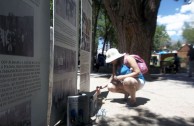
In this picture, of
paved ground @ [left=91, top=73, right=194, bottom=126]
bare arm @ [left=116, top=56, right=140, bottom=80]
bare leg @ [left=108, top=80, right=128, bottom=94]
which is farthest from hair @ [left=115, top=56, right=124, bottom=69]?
paved ground @ [left=91, top=73, right=194, bottom=126]

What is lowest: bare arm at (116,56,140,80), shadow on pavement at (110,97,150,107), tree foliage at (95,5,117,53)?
shadow on pavement at (110,97,150,107)

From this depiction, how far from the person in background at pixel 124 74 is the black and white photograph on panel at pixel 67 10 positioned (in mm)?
1213

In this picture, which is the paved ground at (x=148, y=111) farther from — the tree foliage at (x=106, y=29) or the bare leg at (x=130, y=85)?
the tree foliage at (x=106, y=29)

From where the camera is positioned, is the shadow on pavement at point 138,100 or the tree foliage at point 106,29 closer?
the shadow on pavement at point 138,100

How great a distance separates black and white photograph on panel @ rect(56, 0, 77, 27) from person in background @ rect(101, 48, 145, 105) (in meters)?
1.21

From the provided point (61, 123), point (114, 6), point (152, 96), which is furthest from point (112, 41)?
point (61, 123)

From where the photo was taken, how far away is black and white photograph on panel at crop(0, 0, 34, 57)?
334 centimetres

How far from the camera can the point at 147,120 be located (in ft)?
21.6

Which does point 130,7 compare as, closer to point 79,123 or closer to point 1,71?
point 79,123

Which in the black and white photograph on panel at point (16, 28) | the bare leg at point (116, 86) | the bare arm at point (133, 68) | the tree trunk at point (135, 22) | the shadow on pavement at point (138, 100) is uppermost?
the tree trunk at point (135, 22)

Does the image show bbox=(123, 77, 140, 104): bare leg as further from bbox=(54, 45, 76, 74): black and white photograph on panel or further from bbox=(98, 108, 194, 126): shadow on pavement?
bbox=(54, 45, 76, 74): black and white photograph on panel

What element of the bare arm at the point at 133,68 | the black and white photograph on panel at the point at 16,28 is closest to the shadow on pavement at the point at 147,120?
the bare arm at the point at 133,68

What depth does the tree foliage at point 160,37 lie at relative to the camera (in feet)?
266

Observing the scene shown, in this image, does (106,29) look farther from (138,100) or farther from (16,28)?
(16,28)
